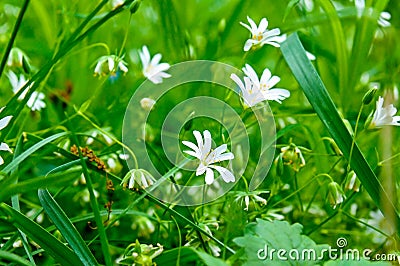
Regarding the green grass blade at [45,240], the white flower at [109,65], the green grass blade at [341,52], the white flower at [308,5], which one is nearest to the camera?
the green grass blade at [45,240]

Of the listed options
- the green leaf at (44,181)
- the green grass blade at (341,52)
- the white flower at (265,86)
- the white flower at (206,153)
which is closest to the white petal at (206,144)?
the white flower at (206,153)

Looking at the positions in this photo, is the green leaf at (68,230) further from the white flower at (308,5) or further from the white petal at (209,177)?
the white flower at (308,5)

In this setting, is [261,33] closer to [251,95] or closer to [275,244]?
[251,95]

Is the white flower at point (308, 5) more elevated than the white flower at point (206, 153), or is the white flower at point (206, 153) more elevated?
the white flower at point (206, 153)

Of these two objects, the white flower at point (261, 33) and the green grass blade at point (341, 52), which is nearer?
the white flower at point (261, 33)

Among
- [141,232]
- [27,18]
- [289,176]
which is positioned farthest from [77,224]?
[27,18]

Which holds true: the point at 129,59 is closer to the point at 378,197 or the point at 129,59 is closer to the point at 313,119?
the point at 313,119

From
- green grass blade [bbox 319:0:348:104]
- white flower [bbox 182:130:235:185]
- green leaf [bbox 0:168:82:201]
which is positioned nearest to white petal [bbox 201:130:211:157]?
white flower [bbox 182:130:235:185]
